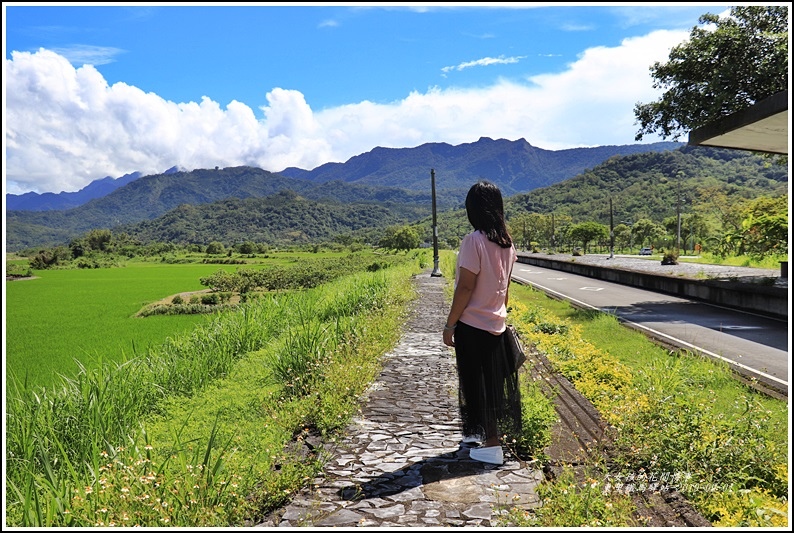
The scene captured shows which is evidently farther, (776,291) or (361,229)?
(361,229)

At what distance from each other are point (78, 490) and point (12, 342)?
1732 centimetres

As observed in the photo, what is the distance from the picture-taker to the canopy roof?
33.3 feet

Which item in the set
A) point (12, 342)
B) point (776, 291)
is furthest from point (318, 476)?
point (12, 342)

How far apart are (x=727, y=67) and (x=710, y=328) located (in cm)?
654

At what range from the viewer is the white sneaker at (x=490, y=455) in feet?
13.4

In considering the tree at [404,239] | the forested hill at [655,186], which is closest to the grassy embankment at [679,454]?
the tree at [404,239]

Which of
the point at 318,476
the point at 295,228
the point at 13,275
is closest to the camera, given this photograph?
the point at 318,476

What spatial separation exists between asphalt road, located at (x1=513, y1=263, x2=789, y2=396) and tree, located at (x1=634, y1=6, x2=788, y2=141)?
467 cm

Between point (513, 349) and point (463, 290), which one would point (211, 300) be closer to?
point (513, 349)

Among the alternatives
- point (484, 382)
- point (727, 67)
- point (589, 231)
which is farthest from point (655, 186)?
point (484, 382)

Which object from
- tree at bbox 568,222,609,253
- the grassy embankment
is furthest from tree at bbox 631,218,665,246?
the grassy embankment

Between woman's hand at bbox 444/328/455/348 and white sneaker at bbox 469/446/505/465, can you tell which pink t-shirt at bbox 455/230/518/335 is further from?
white sneaker at bbox 469/446/505/465

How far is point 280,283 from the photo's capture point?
3541 centimetres

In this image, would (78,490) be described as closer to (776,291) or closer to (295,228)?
(776,291)
